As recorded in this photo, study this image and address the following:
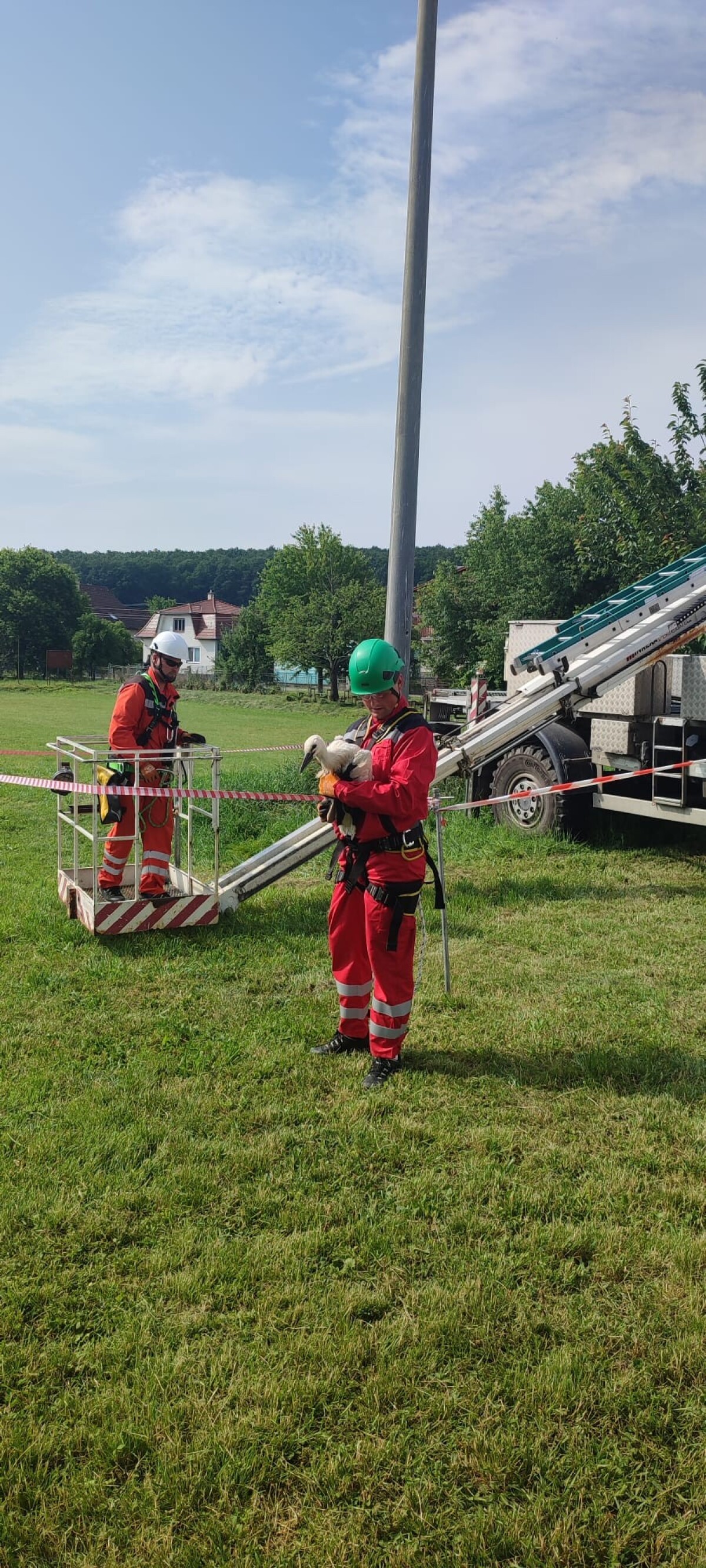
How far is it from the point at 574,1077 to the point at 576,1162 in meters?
0.84

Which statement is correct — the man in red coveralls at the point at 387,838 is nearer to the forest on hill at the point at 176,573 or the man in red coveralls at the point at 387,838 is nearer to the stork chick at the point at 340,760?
the stork chick at the point at 340,760

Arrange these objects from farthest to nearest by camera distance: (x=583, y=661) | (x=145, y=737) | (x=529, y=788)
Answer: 1. (x=529, y=788)
2. (x=583, y=661)
3. (x=145, y=737)

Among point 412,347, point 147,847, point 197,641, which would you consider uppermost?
point 197,641

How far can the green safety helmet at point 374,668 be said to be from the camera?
4602 millimetres

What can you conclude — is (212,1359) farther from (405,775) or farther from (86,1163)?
(405,775)

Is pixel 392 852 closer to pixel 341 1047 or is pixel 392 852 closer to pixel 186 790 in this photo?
pixel 341 1047

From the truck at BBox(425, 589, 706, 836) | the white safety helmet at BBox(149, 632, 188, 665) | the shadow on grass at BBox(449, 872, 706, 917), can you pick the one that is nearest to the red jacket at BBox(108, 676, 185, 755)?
the white safety helmet at BBox(149, 632, 188, 665)

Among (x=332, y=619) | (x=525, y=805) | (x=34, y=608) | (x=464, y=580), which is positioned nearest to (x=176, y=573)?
(x=34, y=608)

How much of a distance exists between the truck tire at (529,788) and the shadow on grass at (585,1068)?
183 inches

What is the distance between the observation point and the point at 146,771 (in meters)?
7.48

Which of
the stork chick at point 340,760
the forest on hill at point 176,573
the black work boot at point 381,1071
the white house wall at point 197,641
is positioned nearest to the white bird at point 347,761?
the stork chick at point 340,760

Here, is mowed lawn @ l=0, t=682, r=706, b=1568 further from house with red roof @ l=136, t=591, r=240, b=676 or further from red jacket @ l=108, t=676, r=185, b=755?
house with red roof @ l=136, t=591, r=240, b=676

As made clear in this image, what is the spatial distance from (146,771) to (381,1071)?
11.5ft

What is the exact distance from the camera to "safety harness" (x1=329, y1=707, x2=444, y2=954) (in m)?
4.62
